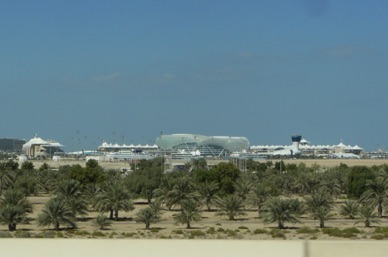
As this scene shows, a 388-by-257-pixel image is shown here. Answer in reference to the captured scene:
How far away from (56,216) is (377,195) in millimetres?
21973

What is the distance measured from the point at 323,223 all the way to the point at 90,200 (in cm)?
1708

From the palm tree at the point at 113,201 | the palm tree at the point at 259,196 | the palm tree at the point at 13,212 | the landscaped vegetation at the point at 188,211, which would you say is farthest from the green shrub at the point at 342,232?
the palm tree at the point at 13,212

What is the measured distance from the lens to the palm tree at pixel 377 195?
154 feet

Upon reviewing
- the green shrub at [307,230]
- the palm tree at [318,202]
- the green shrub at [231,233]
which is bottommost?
the green shrub at [231,233]

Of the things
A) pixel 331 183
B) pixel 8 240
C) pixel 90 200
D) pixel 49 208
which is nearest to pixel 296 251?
pixel 8 240

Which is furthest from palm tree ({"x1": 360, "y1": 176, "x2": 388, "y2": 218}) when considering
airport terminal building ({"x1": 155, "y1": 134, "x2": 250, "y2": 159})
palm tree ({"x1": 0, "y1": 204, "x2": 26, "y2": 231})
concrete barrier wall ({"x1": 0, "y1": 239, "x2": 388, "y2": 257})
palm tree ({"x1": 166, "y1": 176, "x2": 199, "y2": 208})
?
airport terminal building ({"x1": 155, "y1": 134, "x2": 250, "y2": 159})

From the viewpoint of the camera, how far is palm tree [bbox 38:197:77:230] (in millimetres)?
38344

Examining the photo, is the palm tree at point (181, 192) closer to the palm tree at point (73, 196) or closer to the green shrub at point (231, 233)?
the palm tree at point (73, 196)

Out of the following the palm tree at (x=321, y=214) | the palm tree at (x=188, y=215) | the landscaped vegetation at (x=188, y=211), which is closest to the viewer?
the landscaped vegetation at (x=188, y=211)

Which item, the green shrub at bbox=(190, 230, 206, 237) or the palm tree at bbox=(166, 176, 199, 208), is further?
the palm tree at bbox=(166, 176, 199, 208)

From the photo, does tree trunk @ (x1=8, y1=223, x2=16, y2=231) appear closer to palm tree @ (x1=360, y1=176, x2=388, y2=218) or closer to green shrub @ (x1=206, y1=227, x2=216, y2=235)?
green shrub @ (x1=206, y1=227, x2=216, y2=235)

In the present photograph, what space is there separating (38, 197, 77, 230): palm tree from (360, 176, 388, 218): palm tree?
19.8m

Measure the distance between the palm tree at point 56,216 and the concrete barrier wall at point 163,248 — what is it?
113 ft

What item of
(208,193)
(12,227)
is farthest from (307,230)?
(208,193)
